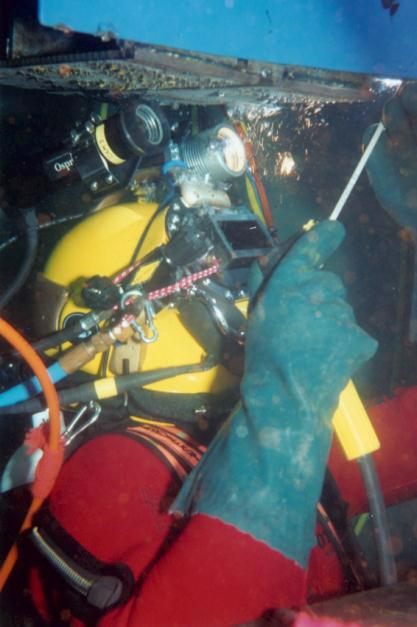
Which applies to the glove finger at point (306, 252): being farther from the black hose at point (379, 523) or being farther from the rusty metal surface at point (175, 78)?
the rusty metal surface at point (175, 78)

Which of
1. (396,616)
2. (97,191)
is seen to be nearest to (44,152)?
(97,191)

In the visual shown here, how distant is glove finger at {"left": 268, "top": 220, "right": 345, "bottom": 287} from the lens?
155 cm

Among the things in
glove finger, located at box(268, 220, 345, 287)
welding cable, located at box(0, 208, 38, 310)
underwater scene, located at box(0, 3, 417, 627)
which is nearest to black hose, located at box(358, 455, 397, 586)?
underwater scene, located at box(0, 3, 417, 627)

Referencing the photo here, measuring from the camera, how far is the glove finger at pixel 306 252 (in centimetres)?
155

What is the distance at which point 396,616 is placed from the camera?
79 cm

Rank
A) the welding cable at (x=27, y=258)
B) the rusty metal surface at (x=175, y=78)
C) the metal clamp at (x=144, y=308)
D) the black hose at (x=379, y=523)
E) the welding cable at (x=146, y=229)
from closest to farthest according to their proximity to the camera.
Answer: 1. the black hose at (x=379, y=523)
2. the metal clamp at (x=144, y=308)
3. the rusty metal surface at (x=175, y=78)
4. the welding cable at (x=146, y=229)
5. the welding cable at (x=27, y=258)

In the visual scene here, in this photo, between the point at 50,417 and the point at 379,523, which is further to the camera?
the point at 379,523

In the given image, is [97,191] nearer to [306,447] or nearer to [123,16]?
[123,16]

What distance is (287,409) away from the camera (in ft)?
4.52

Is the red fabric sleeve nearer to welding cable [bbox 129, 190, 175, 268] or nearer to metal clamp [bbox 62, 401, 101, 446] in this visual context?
metal clamp [bbox 62, 401, 101, 446]

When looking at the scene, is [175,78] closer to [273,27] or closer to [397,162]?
[273,27]

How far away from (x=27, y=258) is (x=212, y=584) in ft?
6.40

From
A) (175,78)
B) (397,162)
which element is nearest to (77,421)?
(175,78)

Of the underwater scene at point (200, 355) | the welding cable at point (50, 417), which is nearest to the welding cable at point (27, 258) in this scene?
the underwater scene at point (200, 355)
